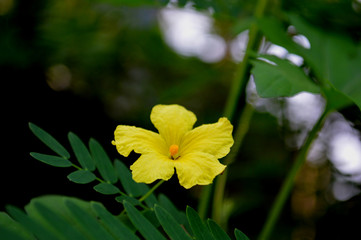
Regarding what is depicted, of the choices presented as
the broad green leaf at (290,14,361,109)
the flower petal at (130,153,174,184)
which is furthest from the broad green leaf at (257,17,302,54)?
the flower petal at (130,153,174,184)

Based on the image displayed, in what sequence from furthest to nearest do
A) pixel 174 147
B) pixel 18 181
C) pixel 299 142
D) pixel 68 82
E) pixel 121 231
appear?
1. pixel 68 82
2. pixel 299 142
3. pixel 18 181
4. pixel 174 147
5. pixel 121 231

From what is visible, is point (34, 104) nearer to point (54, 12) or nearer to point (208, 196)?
point (54, 12)

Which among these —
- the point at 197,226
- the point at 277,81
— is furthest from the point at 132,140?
the point at 277,81

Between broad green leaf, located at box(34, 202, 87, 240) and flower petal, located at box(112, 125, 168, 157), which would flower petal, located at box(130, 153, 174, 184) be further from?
broad green leaf, located at box(34, 202, 87, 240)

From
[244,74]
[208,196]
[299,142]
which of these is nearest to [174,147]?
[208,196]

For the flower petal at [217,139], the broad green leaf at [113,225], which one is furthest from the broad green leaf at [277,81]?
the broad green leaf at [113,225]

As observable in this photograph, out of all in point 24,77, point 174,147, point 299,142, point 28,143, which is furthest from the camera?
point 24,77

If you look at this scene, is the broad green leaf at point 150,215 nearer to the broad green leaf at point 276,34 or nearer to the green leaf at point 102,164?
the green leaf at point 102,164
